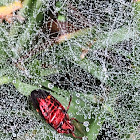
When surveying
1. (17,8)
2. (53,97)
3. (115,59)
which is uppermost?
(17,8)

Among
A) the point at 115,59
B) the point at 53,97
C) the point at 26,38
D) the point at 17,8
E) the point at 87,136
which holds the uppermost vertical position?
the point at 17,8

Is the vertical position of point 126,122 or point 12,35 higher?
point 12,35

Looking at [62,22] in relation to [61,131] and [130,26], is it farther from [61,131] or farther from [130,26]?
[61,131]

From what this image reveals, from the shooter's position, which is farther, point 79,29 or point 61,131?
point 79,29

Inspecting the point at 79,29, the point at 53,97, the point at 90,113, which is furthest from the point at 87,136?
the point at 79,29

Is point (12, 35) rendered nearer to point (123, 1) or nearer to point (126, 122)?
point (123, 1)

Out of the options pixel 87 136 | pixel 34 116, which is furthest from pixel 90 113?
pixel 34 116
